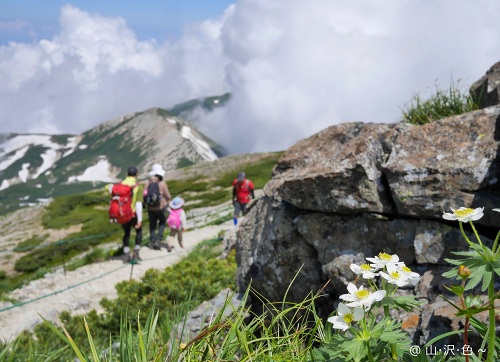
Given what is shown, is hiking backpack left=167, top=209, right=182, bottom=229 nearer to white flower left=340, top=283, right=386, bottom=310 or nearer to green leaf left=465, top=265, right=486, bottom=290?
white flower left=340, top=283, right=386, bottom=310

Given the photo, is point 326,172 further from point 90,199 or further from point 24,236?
point 90,199

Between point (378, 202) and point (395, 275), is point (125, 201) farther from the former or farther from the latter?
point (395, 275)

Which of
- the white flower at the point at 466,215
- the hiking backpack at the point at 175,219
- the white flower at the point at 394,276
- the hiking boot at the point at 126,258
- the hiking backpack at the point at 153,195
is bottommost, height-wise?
the hiking boot at the point at 126,258

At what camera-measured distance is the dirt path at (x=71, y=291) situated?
12.9 m

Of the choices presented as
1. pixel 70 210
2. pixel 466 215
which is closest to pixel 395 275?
pixel 466 215

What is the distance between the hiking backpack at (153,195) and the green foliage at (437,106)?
33.5 ft

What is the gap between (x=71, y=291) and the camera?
15359mm

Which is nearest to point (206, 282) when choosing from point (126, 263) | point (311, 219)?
point (311, 219)

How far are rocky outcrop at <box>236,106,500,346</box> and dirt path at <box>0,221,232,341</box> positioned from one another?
20.2 ft

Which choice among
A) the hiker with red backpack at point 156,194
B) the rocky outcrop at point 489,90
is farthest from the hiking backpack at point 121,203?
the rocky outcrop at point 489,90

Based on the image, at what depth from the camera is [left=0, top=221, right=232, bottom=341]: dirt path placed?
42.2 ft

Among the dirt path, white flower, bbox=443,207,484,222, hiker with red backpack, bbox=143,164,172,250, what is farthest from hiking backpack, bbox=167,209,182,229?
white flower, bbox=443,207,484,222

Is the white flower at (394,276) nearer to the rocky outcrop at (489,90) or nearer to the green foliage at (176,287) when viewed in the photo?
the rocky outcrop at (489,90)

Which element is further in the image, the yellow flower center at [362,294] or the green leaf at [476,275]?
the yellow flower center at [362,294]
